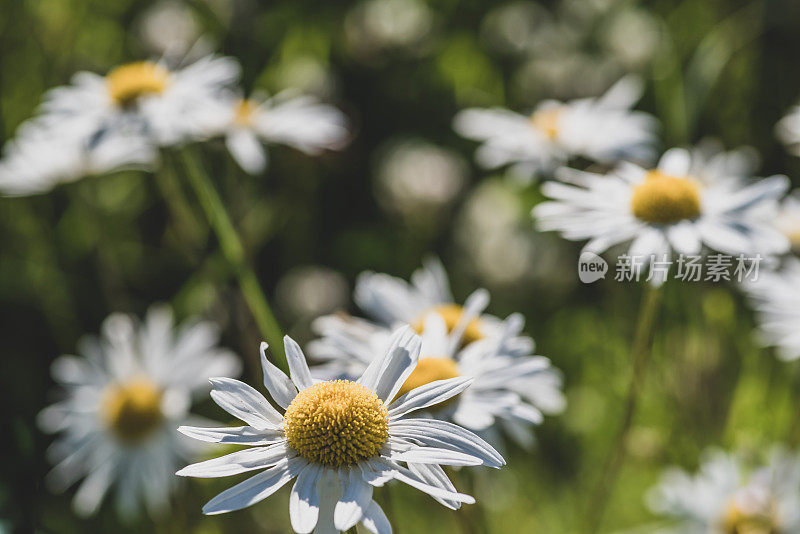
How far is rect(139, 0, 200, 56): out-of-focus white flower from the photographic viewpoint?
6.67 feet

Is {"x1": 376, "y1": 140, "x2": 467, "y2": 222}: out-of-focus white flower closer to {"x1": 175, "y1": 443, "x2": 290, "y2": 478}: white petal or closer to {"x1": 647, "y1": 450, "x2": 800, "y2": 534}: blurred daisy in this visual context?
{"x1": 647, "y1": 450, "x2": 800, "y2": 534}: blurred daisy

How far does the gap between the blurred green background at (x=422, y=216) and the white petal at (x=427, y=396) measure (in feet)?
2.11

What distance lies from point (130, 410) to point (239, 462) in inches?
31.1

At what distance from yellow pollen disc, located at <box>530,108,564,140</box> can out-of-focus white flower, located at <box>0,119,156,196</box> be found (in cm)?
67

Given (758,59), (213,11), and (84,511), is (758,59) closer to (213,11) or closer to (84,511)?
(213,11)

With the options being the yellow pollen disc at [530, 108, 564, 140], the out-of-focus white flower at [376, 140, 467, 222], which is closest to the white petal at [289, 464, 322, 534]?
the yellow pollen disc at [530, 108, 564, 140]

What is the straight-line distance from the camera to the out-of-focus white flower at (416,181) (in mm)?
1984

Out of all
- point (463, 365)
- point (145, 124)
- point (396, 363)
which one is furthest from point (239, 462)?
point (145, 124)

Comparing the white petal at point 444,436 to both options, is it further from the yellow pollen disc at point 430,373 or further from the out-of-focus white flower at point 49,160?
the out-of-focus white flower at point 49,160

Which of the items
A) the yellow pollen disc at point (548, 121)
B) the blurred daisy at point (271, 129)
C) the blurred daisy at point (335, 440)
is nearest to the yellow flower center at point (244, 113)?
the blurred daisy at point (271, 129)

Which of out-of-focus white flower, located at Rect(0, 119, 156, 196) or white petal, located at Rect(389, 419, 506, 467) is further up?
out-of-focus white flower, located at Rect(0, 119, 156, 196)

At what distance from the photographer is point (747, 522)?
1.08m

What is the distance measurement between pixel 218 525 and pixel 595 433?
807 mm

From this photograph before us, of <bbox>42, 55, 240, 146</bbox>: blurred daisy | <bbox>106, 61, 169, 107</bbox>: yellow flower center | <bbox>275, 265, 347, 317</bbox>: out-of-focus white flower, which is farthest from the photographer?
<bbox>275, 265, 347, 317</bbox>: out-of-focus white flower
